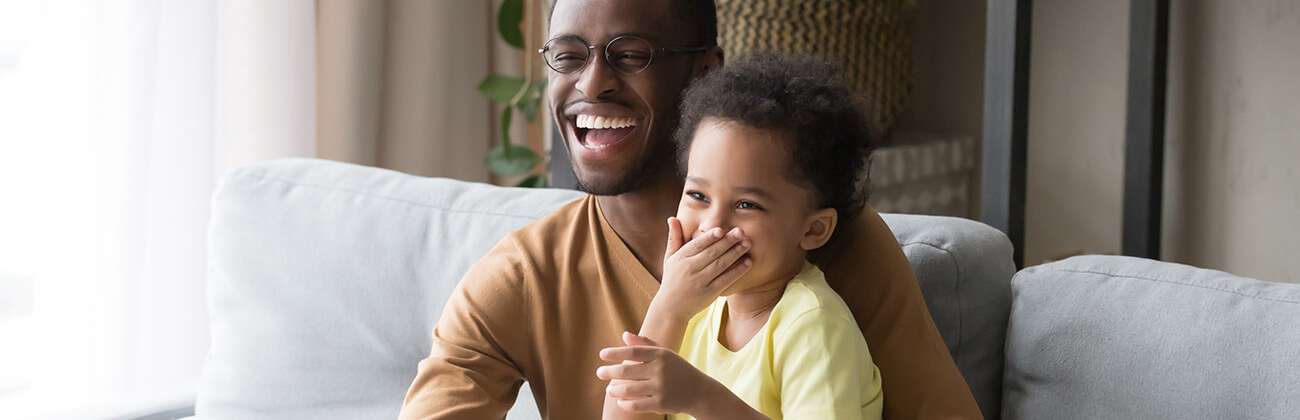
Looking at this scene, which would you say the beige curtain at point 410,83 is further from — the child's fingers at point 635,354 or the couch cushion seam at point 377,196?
the child's fingers at point 635,354

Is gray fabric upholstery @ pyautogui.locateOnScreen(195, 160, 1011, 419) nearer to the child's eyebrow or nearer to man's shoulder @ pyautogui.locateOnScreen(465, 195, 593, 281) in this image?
man's shoulder @ pyautogui.locateOnScreen(465, 195, 593, 281)

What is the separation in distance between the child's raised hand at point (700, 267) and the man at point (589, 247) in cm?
19

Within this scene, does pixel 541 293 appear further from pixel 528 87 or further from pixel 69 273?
pixel 528 87

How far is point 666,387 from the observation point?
0.98m

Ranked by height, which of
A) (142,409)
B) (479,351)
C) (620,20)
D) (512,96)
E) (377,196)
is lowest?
(142,409)

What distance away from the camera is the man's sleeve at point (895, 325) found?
3.68 ft

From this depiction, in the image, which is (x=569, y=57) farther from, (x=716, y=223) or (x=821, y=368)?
(x=821, y=368)

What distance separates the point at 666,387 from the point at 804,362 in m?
0.11

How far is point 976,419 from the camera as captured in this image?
112cm

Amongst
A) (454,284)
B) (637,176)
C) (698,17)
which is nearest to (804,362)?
(637,176)

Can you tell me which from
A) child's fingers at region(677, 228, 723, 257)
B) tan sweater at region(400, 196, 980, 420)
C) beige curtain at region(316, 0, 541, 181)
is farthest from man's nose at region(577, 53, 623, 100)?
beige curtain at region(316, 0, 541, 181)

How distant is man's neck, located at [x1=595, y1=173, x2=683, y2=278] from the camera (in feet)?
4.25

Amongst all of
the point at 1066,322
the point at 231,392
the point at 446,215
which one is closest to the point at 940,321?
the point at 1066,322

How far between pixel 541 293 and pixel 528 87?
4.43 feet
